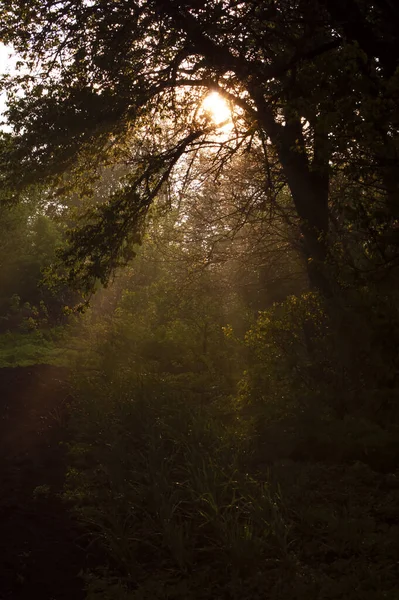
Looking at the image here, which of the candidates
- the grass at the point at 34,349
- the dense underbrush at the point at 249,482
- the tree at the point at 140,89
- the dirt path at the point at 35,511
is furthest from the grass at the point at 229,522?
the grass at the point at 34,349

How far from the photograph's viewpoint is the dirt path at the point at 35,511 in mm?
4645

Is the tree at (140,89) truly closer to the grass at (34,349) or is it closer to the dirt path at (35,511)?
the dirt path at (35,511)

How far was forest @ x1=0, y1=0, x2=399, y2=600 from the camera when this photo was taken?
439cm

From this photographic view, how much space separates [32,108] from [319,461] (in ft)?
20.7

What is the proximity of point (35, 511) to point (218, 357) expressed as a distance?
6.29 metres

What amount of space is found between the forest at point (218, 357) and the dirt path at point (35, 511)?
0.03 meters

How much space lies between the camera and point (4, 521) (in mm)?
5703

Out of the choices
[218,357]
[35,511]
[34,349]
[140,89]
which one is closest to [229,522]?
[35,511]

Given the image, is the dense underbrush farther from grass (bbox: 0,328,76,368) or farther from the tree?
grass (bbox: 0,328,76,368)

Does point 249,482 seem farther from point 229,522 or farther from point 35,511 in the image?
point 35,511

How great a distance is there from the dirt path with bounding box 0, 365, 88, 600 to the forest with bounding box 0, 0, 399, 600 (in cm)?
3

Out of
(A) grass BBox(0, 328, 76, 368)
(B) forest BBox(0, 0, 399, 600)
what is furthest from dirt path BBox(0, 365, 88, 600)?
(A) grass BBox(0, 328, 76, 368)

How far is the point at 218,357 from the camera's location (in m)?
11.9

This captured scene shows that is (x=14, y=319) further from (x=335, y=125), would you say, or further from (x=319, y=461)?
(x=335, y=125)
